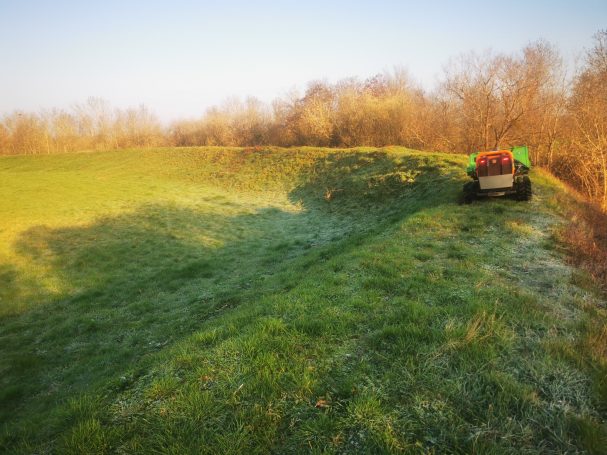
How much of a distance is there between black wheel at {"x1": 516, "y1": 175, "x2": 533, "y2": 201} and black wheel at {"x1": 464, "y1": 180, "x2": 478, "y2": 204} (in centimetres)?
145

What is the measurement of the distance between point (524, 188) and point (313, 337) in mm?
11279

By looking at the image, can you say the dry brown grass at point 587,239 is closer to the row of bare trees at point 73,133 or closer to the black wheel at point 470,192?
the black wheel at point 470,192

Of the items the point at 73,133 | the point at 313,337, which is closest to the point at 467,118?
the point at 313,337

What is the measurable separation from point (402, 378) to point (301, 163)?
27.5m

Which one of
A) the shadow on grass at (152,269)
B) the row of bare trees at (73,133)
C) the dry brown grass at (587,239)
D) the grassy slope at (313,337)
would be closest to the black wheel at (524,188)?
the grassy slope at (313,337)

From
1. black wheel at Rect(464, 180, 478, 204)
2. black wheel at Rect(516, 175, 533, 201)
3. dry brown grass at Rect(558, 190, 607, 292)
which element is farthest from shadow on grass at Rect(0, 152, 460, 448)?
dry brown grass at Rect(558, 190, 607, 292)

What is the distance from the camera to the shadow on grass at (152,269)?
7805 mm

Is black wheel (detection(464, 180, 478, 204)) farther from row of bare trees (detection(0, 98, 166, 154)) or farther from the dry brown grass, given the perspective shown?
row of bare trees (detection(0, 98, 166, 154))

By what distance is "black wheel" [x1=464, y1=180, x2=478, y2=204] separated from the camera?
12.9m

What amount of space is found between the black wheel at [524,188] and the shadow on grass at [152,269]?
94.2 inches

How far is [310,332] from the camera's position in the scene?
5.43m

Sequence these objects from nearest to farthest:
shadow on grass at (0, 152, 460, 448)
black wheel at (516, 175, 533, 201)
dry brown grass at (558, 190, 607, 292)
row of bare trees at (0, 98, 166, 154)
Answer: shadow on grass at (0, 152, 460, 448) < dry brown grass at (558, 190, 607, 292) < black wheel at (516, 175, 533, 201) < row of bare trees at (0, 98, 166, 154)

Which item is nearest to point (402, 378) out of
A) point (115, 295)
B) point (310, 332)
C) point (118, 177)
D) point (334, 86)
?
point (310, 332)

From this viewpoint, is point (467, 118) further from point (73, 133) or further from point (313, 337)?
point (73, 133)
